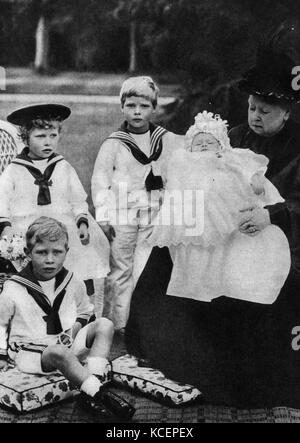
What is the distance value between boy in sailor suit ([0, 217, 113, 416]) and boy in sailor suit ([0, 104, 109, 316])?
72 mm

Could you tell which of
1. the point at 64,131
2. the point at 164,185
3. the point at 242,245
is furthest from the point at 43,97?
the point at 242,245

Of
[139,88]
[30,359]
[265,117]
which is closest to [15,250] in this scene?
[30,359]

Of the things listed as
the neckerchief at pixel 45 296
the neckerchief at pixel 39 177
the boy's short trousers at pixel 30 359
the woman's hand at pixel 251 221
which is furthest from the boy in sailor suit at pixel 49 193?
the woman's hand at pixel 251 221

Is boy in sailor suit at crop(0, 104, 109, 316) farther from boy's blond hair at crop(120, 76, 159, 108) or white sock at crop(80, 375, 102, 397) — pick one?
white sock at crop(80, 375, 102, 397)

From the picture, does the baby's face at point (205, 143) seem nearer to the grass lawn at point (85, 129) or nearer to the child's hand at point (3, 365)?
the grass lawn at point (85, 129)

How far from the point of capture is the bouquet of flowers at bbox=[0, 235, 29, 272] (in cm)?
353

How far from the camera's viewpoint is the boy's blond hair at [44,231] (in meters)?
3.49

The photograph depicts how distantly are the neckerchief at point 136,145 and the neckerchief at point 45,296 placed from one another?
0.79 metres

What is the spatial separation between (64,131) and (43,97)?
8.6 inches

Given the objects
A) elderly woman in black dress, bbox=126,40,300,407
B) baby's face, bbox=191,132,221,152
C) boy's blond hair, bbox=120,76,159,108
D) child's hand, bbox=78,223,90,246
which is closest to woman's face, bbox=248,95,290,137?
elderly woman in black dress, bbox=126,40,300,407

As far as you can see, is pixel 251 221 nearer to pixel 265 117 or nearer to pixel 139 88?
pixel 265 117
